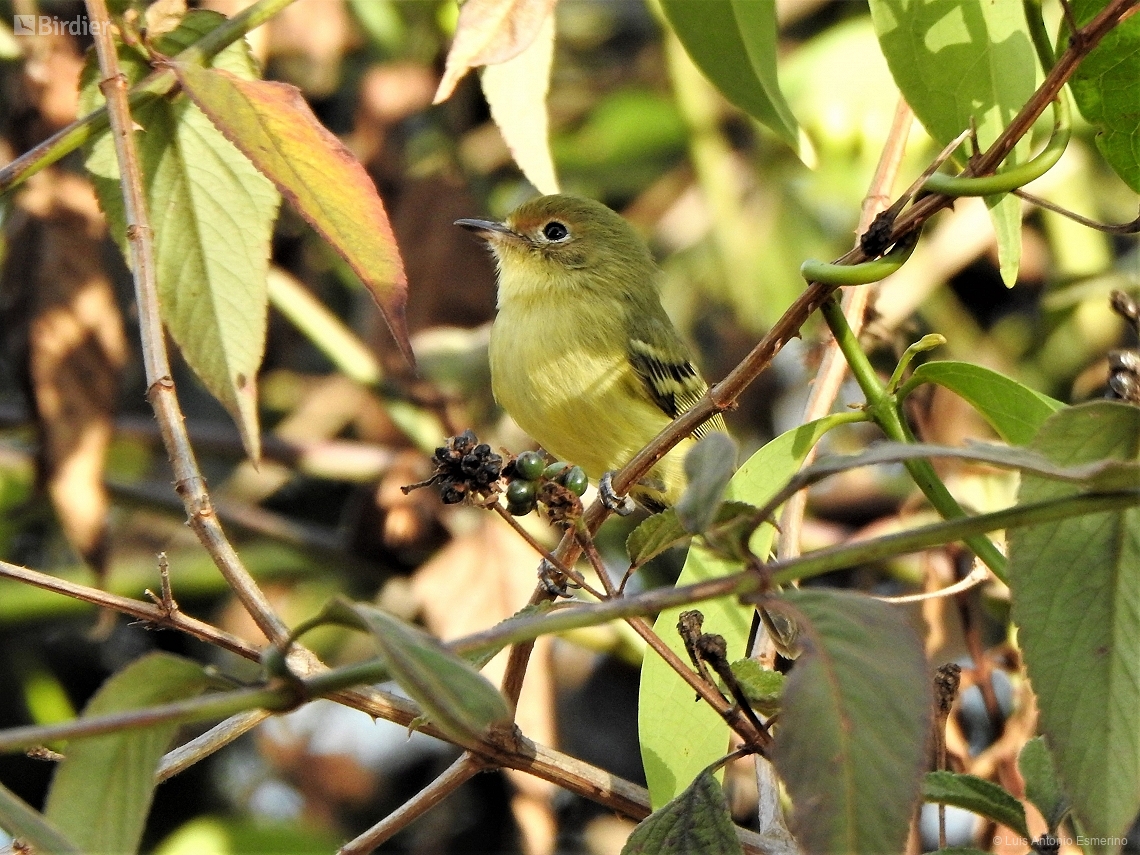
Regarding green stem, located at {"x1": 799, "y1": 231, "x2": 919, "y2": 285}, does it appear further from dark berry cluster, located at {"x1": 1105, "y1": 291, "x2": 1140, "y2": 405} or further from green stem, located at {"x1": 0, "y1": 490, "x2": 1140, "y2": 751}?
green stem, located at {"x1": 0, "y1": 490, "x2": 1140, "y2": 751}

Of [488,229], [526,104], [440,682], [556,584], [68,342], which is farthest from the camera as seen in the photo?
[488,229]

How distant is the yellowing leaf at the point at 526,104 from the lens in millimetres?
2043

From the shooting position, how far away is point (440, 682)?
3.26 feet

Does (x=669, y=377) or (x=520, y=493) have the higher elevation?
(x=669, y=377)

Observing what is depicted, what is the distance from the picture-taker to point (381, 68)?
4312 mm

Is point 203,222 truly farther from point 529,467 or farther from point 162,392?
point 529,467

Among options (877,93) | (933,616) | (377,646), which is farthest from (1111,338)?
(377,646)

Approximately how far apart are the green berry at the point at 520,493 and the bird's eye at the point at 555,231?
279 cm

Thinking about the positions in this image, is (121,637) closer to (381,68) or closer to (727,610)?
(381,68)

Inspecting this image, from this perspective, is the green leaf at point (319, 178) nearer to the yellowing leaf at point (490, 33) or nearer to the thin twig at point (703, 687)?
the yellowing leaf at point (490, 33)

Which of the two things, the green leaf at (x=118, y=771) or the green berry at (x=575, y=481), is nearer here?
the green leaf at (x=118, y=771)

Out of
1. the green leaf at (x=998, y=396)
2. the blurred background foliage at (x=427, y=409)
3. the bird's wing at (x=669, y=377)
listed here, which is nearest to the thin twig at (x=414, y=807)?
the green leaf at (x=998, y=396)

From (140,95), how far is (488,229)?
2177 millimetres

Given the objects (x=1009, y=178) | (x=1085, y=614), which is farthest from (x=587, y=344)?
(x=1085, y=614)
